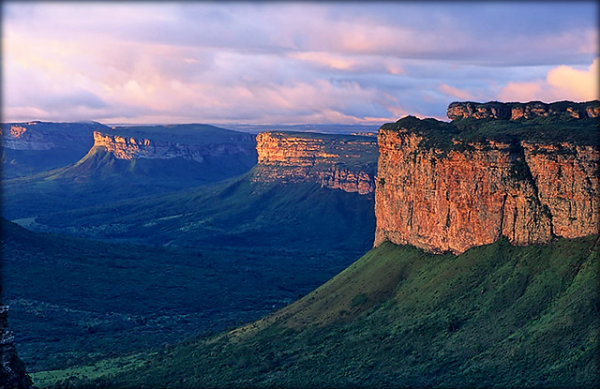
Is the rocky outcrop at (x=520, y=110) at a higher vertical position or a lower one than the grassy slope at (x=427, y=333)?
higher

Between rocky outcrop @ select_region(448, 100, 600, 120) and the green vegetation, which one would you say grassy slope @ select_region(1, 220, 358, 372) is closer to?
the green vegetation

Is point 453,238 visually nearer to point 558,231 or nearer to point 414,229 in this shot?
point 414,229

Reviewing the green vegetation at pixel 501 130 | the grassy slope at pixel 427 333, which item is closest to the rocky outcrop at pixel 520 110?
the green vegetation at pixel 501 130

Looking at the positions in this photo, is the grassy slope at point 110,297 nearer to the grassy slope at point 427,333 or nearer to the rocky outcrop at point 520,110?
the grassy slope at point 427,333

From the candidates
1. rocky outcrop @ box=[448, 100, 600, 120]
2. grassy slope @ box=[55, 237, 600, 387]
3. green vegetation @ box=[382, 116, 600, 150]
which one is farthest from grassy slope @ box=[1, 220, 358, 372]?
rocky outcrop @ box=[448, 100, 600, 120]

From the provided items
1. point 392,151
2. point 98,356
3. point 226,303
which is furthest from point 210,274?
point 392,151
